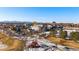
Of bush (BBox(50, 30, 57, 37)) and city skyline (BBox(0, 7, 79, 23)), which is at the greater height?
city skyline (BBox(0, 7, 79, 23))

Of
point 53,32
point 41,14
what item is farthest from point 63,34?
point 41,14

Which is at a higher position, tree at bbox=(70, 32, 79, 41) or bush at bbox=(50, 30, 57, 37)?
bush at bbox=(50, 30, 57, 37)

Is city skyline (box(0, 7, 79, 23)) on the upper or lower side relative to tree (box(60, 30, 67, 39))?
upper

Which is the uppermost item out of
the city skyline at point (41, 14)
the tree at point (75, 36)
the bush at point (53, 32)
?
the city skyline at point (41, 14)

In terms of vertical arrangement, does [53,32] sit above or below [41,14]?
below

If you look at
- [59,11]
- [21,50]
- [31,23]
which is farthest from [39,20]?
[21,50]

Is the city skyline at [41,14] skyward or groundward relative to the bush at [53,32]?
skyward

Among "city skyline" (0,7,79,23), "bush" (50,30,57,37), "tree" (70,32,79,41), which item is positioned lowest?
"tree" (70,32,79,41)

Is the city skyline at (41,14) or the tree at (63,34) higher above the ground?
the city skyline at (41,14)

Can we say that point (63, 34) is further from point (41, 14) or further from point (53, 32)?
point (41, 14)
